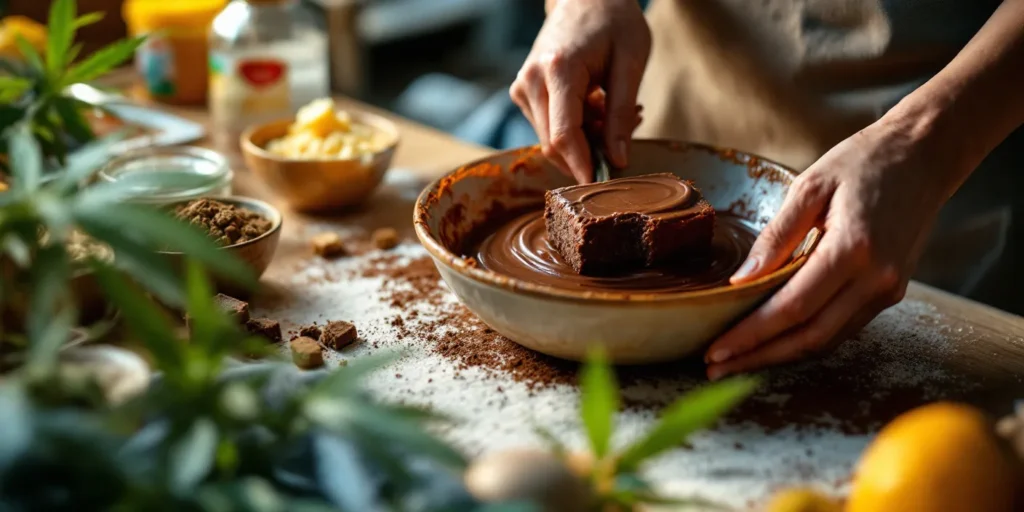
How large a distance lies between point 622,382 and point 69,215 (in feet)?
2.57

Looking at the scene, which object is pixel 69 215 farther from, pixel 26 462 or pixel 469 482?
pixel 469 482

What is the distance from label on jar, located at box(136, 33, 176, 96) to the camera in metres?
2.45

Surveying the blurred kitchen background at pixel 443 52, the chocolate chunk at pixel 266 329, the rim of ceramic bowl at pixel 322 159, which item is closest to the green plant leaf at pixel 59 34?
the rim of ceramic bowl at pixel 322 159

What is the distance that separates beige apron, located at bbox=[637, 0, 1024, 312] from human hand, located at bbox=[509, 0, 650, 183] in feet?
0.95

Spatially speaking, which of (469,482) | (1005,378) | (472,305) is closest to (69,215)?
(469,482)

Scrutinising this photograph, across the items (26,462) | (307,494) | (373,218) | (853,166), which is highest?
(853,166)

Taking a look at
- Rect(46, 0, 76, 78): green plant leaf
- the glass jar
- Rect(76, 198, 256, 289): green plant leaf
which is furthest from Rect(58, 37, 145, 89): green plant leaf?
Rect(76, 198, 256, 289): green plant leaf

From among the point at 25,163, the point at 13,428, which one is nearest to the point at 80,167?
the point at 25,163

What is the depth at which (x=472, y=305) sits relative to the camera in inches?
52.6

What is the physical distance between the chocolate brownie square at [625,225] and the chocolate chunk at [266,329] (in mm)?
471

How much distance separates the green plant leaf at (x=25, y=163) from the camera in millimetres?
992

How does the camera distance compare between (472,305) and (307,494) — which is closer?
(307,494)

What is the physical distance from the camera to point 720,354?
126cm

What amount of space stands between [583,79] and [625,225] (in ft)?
1.21
